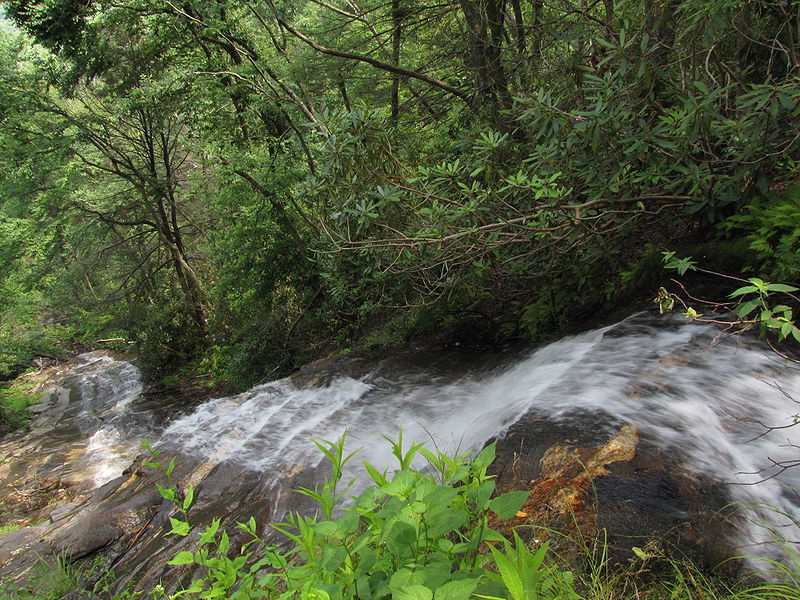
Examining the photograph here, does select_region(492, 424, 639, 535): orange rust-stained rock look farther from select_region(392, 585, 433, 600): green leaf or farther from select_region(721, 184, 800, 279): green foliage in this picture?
select_region(721, 184, 800, 279): green foliage

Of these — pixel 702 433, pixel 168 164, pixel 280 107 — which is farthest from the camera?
Result: pixel 168 164

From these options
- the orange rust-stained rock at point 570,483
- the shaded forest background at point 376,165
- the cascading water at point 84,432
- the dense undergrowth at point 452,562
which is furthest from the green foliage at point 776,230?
the cascading water at point 84,432

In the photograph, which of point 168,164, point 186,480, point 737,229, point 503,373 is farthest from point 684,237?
point 168,164

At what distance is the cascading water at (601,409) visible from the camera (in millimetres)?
2385

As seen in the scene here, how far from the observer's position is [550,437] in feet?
9.56

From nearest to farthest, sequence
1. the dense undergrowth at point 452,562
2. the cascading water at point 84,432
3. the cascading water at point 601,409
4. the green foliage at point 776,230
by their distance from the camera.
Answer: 1. the dense undergrowth at point 452,562
2. the cascading water at point 601,409
3. the green foliage at point 776,230
4. the cascading water at point 84,432

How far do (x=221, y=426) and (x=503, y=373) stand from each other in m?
3.95

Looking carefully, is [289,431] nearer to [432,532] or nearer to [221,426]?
[221,426]

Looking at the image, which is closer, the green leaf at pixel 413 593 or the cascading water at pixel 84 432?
the green leaf at pixel 413 593

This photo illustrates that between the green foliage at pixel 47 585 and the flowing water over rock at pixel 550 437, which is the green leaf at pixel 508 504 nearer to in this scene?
the flowing water over rock at pixel 550 437

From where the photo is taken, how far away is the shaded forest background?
3605mm

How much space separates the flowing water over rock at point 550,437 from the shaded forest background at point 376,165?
1.01 metres

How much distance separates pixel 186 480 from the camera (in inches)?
199

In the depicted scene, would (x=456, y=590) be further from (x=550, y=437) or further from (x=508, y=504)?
(x=550, y=437)
